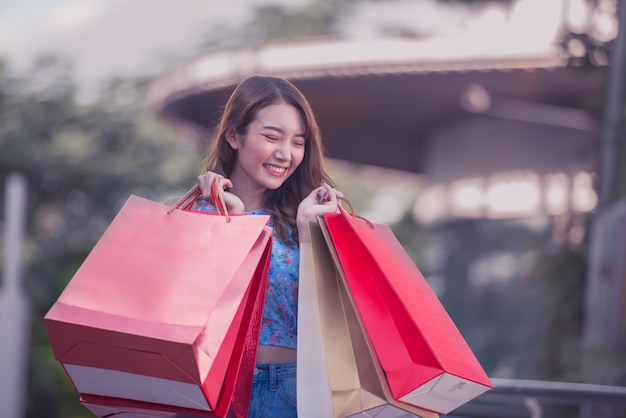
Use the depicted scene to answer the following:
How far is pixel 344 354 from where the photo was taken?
7.98ft

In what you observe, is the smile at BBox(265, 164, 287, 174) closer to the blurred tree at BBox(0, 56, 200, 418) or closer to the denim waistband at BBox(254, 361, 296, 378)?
the denim waistband at BBox(254, 361, 296, 378)

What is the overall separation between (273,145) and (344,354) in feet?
2.16

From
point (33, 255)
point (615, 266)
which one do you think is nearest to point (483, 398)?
point (615, 266)

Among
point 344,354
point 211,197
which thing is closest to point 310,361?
point 344,354

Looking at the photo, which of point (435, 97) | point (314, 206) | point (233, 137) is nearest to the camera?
point (314, 206)

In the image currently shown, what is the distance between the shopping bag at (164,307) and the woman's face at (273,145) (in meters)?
0.34

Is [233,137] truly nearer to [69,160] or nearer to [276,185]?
[276,185]

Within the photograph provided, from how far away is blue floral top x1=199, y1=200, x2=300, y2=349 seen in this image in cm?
271

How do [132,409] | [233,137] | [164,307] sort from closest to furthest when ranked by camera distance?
[164,307] → [132,409] → [233,137]

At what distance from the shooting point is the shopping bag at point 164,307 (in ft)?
7.20

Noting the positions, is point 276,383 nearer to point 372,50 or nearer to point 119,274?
point 119,274

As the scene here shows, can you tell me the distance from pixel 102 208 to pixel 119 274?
1018 inches

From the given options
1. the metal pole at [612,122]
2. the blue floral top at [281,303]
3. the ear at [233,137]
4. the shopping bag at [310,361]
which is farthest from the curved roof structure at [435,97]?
the shopping bag at [310,361]

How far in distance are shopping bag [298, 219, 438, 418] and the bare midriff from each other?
0.91 feet
